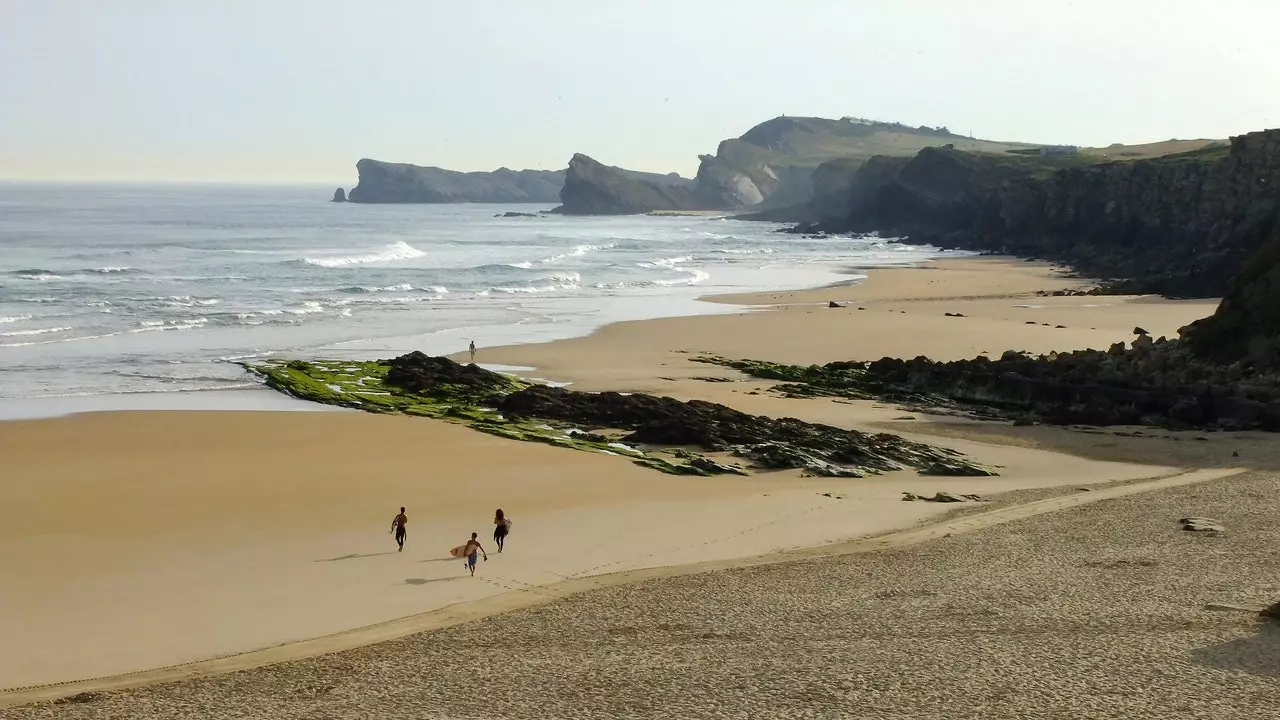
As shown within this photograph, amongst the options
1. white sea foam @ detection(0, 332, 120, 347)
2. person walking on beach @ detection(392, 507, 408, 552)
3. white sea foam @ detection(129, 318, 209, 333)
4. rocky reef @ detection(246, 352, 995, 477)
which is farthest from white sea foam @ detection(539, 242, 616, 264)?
person walking on beach @ detection(392, 507, 408, 552)

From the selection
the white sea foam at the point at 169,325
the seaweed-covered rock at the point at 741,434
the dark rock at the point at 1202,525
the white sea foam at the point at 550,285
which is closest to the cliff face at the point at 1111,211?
the white sea foam at the point at 550,285

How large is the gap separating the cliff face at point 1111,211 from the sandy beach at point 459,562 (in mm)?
36310

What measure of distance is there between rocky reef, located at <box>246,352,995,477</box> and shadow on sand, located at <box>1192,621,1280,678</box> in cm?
1029

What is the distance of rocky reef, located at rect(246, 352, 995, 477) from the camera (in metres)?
23.9

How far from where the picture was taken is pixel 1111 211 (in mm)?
81375

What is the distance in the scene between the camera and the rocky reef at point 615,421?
78.3 ft

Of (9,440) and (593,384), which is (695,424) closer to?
(593,384)

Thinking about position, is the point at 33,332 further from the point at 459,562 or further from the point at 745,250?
the point at 745,250

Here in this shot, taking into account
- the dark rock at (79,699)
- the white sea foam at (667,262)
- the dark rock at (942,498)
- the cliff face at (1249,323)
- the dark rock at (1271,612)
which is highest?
the cliff face at (1249,323)

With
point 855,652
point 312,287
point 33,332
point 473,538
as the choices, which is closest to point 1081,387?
point 473,538

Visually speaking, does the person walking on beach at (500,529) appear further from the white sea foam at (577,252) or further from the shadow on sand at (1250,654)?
the white sea foam at (577,252)

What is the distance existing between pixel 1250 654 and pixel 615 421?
1626cm

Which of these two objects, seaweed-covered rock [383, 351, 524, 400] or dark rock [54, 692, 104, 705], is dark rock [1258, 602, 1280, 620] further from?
seaweed-covered rock [383, 351, 524, 400]

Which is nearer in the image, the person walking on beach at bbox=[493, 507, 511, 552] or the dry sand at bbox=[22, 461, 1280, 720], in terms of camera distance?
the dry sand at bbox=[22, 461, 1280, 720]
